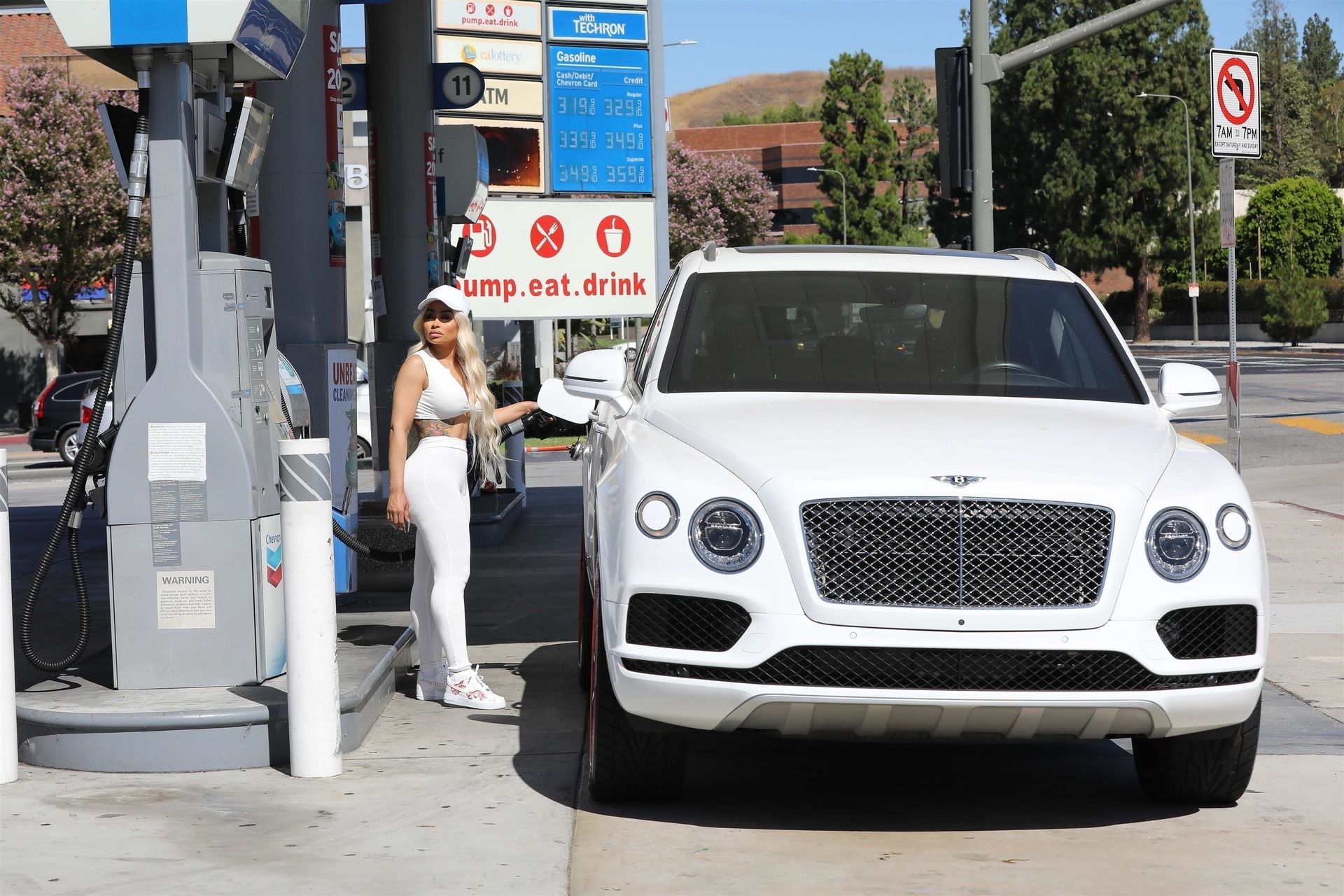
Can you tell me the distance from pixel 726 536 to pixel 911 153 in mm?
99974

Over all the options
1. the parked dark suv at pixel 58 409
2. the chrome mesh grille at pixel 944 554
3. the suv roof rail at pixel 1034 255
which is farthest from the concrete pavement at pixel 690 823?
the parked dark suv at pixel 58 409

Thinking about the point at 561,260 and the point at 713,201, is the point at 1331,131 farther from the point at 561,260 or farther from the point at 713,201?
the point at 561,260

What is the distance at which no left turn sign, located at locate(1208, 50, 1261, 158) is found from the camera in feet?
53.0

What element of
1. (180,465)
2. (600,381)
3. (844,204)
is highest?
(844,204)

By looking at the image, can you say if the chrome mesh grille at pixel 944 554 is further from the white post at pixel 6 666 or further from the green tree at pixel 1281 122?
the green tree at pixel 1281 122

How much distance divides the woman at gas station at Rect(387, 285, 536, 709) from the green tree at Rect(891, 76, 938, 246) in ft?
237

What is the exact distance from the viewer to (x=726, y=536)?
491 centimetres

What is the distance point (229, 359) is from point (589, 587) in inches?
68.9

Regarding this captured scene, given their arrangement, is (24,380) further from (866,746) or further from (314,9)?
(866,746)

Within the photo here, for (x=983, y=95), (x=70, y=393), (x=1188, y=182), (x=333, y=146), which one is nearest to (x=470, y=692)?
(x=333, y=146)

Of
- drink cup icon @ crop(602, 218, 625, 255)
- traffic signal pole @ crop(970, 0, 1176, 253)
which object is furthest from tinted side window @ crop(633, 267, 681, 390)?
drink cup icon @ crop(602, 218, 625, 255)

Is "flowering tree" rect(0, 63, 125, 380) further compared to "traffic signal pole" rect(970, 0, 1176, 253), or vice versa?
"flowering tree" rect(0, 63, 125, 380)

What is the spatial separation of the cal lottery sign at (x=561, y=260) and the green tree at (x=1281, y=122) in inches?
3165

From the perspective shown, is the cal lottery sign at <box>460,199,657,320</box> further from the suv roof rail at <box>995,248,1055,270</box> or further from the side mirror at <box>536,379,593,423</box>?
the side mirror at <box>536,379,593,423</box>
